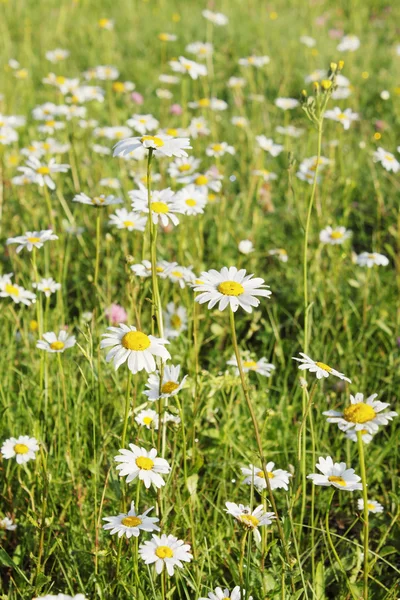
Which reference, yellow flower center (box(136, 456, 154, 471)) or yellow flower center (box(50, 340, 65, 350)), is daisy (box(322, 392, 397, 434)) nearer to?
yellow flower center (box(136, 456, 154, 471))

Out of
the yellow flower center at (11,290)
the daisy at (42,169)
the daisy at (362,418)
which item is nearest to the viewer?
the daisy at (362,418)

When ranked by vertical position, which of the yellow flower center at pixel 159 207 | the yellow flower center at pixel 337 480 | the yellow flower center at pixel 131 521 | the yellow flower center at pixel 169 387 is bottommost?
the yellow flower center at pixel 131 521

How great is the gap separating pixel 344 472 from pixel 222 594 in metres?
0.29

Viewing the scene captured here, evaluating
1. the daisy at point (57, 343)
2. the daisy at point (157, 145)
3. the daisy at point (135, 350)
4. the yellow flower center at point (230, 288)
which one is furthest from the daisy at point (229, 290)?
the daisy at point (57, 343)

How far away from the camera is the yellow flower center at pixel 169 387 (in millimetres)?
1285

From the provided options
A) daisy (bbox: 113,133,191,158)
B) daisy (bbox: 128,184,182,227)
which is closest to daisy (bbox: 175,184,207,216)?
daisy (bbox: 128,184,182,227)

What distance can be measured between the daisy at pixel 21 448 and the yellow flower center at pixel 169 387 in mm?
332

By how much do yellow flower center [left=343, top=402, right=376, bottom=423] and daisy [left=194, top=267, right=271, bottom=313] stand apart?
22 cm

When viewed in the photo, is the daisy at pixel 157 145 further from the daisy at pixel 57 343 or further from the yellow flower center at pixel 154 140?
the daisy at pixel 57 343

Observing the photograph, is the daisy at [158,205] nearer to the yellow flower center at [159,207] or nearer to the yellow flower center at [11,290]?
the yellow flower center at [159,207]

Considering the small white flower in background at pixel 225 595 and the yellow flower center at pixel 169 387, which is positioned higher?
the yellow flower center at pixel 169 387

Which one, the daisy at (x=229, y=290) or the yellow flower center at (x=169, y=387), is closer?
the daisy at (x=229, y=290)

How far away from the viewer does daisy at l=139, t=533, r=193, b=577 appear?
1.08m

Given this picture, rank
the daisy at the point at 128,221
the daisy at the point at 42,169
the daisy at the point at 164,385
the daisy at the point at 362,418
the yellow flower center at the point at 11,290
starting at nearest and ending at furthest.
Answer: the daisy at the point at 362,418 < the daisy at the point at 164,385 < the yellow flower center at the point at 11,290 < the daisy at the point at 128,221 < the daisy at the point at 42,169
